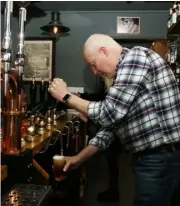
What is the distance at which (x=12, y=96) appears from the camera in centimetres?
125

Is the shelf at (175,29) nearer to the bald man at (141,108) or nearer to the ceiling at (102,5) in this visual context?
the ceiling at (102,5)

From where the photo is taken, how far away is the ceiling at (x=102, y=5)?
4.05 metres

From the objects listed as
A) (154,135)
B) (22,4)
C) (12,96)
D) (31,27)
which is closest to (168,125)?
(154,135)

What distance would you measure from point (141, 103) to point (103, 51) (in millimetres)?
267

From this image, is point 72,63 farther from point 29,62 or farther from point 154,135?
point 154,135

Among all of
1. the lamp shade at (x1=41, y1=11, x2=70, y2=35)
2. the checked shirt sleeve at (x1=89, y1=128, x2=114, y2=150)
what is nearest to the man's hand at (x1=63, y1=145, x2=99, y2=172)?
the checked shirt sleeve at (x1=89, y1=128, x2=114, y2=150)

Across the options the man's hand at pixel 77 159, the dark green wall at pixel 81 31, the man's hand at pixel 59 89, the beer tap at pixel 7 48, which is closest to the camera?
the beer tap at pixel 7 48

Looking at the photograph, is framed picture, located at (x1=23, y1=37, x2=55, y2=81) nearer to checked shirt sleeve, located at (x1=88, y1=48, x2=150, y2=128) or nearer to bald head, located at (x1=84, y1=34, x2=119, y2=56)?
bald head, located at (x1=84, y1=34, x2=119, y2=56)

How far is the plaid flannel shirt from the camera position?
3.90ft

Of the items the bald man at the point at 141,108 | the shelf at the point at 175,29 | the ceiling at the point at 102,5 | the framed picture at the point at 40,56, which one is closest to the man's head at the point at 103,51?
the bald man at the point at 141,108

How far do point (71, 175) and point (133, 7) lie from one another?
105 inches

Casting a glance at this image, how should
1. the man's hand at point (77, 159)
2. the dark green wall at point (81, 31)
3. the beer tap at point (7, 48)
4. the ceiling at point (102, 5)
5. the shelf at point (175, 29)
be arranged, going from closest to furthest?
the beer tap at point (7, 48), the man's hand at point (77, 159), the shelf at point (175, 29), the ceiling at point (102, 5), the dark green wall at point (81, 31)

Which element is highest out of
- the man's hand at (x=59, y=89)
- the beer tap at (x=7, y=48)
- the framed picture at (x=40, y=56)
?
the framed picture at (x=40, y=56)

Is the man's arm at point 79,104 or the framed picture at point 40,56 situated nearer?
the man's arm at point 79,104
